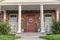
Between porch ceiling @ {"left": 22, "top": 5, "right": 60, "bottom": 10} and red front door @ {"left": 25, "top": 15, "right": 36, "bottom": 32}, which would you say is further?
red front door @ {"left": 25, "top": 15, "right": 36, "bottom": 32}

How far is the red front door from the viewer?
2653 centimetres

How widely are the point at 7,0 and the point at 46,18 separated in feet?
18.2

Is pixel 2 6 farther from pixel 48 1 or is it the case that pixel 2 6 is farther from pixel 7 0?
pixel 48 1

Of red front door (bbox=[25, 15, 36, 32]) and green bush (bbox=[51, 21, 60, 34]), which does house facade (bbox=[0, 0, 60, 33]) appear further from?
green bush (bbox=[51, 21, 60, 34])

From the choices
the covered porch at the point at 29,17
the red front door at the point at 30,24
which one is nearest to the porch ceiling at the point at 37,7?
the covered porch at the point at 29,17

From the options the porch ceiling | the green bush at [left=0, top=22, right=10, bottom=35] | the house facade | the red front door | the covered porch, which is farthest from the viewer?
the red front door

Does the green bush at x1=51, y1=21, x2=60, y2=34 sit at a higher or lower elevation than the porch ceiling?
lower

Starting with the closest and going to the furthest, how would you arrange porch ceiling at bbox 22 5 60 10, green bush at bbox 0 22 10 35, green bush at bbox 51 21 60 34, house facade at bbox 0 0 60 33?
green bush at bbox 0 22 10 35 < green bush at bbox 51 21 60 34 < porch ceiling at bbox 22 5 60 10 < house facade at bbox 0 0 60 33

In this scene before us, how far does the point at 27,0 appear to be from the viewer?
24.1m

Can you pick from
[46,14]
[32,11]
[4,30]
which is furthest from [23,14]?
[4,30]

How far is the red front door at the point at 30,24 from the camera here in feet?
87.0

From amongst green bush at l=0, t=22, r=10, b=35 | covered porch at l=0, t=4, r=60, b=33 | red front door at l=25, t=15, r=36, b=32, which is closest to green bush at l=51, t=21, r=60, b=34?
covered porch at l=0, t=4, r=60, b=33

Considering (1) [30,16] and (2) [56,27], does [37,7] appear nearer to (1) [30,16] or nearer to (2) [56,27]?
(1) [30,16]

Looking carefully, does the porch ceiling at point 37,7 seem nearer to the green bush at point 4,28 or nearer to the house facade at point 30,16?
the house facade at point 30,16
